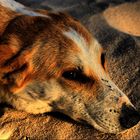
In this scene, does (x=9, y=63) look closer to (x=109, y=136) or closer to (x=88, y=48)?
(x=88, y=48)

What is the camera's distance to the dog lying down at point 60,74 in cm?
379

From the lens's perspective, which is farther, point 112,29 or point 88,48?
point 112,29

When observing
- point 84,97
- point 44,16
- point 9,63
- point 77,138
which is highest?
point 44,16

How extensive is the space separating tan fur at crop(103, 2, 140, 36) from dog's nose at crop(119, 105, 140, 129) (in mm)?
1785

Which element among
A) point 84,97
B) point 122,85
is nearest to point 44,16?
point 84,97

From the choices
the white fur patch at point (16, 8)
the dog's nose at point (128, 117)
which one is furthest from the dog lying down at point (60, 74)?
the white fur patch at point (16, 8)

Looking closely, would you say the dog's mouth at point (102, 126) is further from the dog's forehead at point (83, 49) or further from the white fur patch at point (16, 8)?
the white fur patch at point (16, 8)

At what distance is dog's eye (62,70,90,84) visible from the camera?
380cm

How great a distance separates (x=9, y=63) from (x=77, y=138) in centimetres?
100

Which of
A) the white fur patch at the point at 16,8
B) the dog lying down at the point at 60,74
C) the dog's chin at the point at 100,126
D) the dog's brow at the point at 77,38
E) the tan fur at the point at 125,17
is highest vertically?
the white fur patch at the point at 16,8

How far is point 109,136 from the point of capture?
4.00 meters

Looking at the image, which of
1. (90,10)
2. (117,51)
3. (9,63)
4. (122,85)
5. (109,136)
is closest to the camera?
(9,63)

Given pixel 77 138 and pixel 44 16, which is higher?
pixel 44 16

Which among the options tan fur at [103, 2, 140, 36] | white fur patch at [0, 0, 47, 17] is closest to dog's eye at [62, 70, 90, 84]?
white fur patch at [0, 0, 47, 17]
